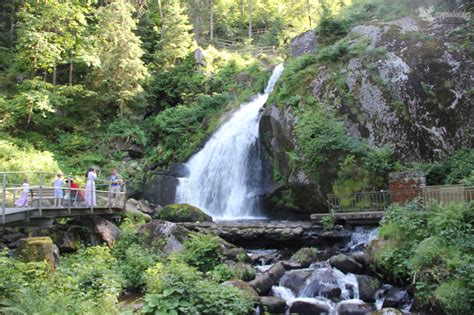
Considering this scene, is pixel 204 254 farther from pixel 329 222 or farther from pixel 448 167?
pixel 448 167

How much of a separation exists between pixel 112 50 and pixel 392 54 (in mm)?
17689

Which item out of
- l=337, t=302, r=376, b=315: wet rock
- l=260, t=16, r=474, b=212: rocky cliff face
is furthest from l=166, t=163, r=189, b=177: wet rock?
l=337, t=302, r=376, b=315: wet rock

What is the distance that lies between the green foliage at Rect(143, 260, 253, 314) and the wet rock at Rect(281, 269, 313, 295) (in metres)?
1.88

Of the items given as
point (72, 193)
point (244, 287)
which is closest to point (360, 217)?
point (244, 287)

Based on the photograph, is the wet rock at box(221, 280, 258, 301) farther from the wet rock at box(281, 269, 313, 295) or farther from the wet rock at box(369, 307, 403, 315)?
the wet rock at box(369, 307, 403, 315)

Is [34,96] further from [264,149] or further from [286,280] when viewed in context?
[286,280]

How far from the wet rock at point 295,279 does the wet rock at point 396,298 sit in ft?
6.65

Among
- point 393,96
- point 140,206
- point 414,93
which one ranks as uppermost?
point 414,93

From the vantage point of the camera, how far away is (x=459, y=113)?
16.7 meters

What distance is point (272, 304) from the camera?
9.35 meters

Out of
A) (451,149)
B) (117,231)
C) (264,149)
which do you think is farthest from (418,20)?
(117,231)

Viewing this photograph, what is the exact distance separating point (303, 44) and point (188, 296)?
24.0 meters

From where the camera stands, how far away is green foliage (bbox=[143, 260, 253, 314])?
7.70 metres

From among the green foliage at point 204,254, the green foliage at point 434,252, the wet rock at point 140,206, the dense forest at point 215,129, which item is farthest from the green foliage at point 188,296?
the wet rock at point 140,206
